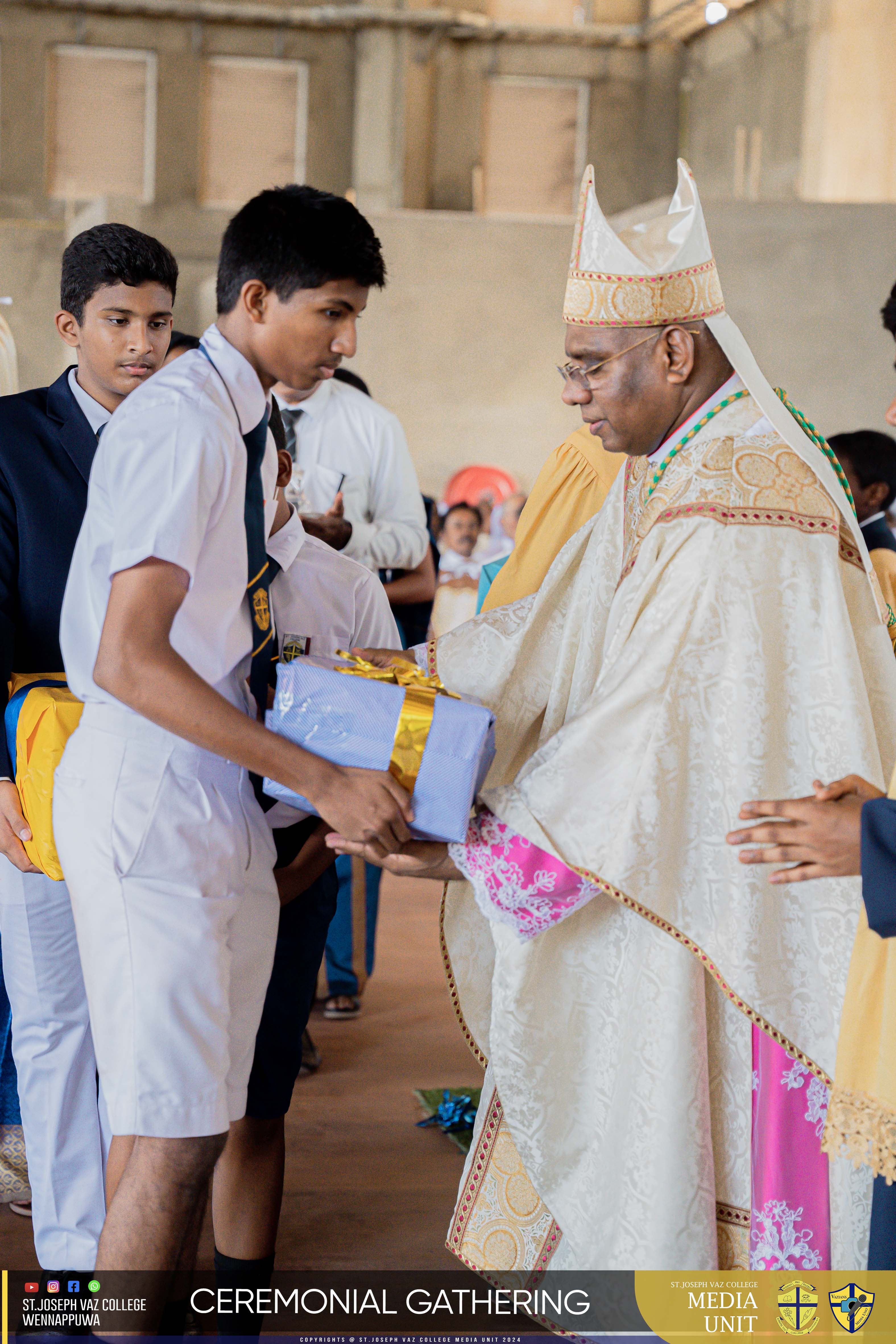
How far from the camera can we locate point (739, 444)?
77.5 inches

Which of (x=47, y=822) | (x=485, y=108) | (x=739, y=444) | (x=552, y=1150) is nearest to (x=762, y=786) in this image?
(x=739, y=444)

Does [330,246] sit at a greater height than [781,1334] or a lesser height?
greater

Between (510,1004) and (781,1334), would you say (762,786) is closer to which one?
(510,1004)

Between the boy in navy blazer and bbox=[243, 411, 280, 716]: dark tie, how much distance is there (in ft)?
2.02

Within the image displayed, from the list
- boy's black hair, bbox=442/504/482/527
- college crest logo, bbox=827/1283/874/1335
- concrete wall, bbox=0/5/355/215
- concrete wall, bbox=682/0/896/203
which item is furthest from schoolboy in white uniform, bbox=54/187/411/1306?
concrete wall, bbox=0/5/355/215

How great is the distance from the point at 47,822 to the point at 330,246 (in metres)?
0.88

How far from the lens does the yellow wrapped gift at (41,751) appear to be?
1.88m

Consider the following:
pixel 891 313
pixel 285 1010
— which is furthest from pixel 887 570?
pixel 285 1010

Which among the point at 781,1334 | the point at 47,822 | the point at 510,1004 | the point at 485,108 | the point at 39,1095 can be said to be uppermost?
the point at 485,108

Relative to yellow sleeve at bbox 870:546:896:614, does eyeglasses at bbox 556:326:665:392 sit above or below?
above

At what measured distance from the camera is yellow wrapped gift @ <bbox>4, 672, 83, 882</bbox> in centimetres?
188

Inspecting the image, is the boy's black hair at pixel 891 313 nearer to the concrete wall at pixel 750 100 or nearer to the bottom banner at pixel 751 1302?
the bottom banner at pixel 751 1302

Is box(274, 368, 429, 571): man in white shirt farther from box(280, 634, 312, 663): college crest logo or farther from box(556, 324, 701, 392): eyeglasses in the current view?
box(556, 324, 701, 392): eyeglasses

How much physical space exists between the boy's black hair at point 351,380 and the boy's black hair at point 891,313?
5.70ft
